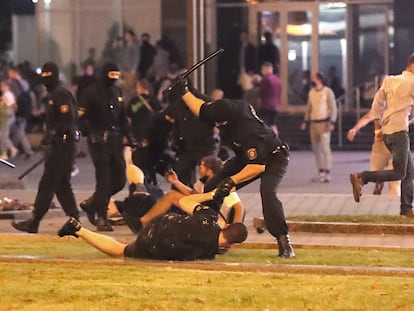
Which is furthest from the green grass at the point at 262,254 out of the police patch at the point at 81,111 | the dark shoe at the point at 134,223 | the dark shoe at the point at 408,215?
the dark shoe at the point at 408,215

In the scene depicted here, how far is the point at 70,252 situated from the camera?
Answer: 11609 mm

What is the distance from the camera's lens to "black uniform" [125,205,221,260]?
10.5 metres

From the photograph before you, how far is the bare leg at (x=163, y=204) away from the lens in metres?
12.8

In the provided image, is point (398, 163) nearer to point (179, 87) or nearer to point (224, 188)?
point (179, 87)

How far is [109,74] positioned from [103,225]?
174cm

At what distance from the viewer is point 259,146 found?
1105 cm

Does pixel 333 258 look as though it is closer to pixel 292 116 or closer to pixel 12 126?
pixel 12 126

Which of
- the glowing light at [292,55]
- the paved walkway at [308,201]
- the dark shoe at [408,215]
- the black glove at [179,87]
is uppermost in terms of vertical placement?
the glowing light at [292,55]

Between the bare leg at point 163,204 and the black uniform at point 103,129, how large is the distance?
1097 mm

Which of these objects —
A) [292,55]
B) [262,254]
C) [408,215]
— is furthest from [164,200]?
[292,55]

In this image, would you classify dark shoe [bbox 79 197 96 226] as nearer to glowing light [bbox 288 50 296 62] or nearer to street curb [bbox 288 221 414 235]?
street curb [bbox 288 221 414 235]

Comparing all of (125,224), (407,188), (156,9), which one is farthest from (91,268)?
(156,9)

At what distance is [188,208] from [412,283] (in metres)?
2.48

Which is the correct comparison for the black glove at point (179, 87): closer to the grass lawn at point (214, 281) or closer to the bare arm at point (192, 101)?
the bare arm at point (192, 101)
